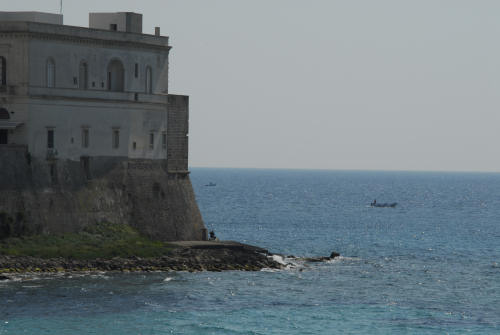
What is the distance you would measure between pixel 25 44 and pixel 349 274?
2633 cm

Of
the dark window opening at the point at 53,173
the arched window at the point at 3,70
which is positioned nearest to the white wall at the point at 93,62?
the arched window at the point at 3,70

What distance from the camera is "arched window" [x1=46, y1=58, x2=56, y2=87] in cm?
7344

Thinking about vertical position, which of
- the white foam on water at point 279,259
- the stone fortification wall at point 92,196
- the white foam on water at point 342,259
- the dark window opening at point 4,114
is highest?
the dark window opening at point 4,114

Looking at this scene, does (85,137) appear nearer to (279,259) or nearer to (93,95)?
(93,95)

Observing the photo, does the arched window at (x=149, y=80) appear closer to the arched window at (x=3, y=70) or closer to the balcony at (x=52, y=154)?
the balcony at (x=52, y=154)

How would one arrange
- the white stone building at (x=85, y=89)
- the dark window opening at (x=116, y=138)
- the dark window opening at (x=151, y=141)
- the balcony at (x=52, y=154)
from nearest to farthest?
the white stone building at (x=85, y=89)
the balcony at (x=52, y=154)
the dark window opening at (x=116, y=138)
the dark window opening at (x=151, y=141)

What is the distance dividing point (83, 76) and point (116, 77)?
311 cm

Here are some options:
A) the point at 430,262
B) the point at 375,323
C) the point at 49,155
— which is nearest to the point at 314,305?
the point at 375,323

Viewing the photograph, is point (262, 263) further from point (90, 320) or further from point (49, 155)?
point (90, 320)

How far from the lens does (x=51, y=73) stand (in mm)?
73688

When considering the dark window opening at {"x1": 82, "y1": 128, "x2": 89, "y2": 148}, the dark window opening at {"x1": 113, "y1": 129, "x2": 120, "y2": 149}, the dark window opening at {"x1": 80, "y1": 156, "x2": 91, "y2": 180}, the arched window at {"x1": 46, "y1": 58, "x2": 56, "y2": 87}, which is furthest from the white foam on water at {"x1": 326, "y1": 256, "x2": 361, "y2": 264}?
the arched window at {"x1": 46, "y1": 58, "x2": 56, "y2": 87}

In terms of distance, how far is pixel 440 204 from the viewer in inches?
7564

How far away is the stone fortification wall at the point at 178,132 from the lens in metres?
81.4

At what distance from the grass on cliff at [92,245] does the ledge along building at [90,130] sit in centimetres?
72
